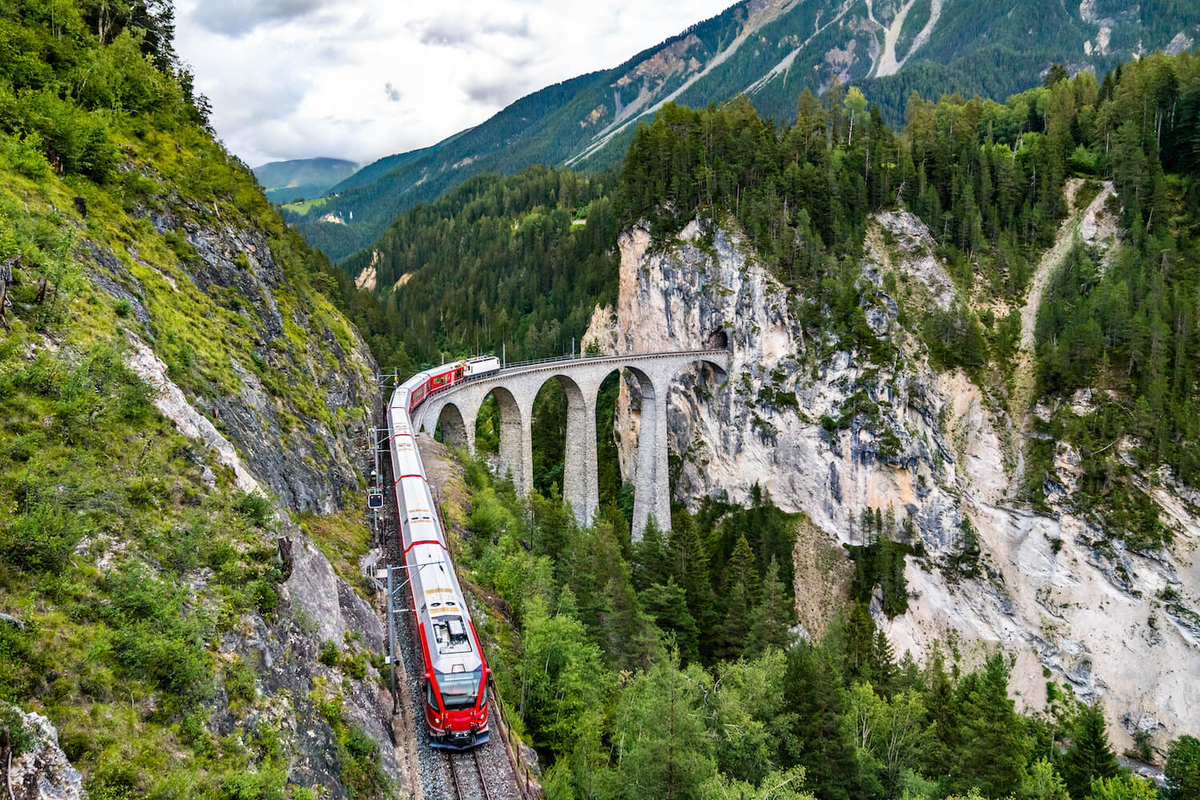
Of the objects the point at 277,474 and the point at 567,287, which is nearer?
the point at 277,474

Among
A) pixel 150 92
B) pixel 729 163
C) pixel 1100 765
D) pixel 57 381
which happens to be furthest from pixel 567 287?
pixel 57 381

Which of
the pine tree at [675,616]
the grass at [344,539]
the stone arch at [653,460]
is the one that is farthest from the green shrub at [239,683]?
the stone arch at [653,460]

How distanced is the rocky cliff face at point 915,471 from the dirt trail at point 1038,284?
1605 mm

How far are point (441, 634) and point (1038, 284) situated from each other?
69919 mm

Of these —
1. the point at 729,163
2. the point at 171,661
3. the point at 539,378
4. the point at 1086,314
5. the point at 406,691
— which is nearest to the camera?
the point at 171,661

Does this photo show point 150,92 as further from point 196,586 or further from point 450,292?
point 450,292

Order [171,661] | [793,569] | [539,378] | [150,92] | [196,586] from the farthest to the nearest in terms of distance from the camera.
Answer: [793,569]
[539,378]
[150,92]
[196,586]
[171,661]

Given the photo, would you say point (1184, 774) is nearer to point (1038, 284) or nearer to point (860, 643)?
point (860, 643)

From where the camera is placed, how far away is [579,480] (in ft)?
189

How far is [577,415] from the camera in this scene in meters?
57.5

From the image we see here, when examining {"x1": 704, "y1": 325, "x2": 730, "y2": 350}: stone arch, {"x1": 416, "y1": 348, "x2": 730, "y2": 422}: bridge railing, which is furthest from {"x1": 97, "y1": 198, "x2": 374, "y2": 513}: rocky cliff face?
{"x1": 704, "y1": 325, "x2": 730, "y2": 350}: stone arch

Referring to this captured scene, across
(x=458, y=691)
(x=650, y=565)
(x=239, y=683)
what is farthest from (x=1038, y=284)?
(x=239, y=683)

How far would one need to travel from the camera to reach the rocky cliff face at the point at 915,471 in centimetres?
5069

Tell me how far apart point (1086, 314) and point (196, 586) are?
69.1 meters
